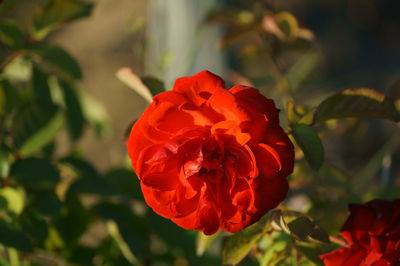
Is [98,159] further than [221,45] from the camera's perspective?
Yes

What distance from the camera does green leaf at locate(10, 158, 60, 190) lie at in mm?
979

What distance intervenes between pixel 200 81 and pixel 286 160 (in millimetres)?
126

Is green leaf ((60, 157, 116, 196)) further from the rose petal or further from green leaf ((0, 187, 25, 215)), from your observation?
the rose petal

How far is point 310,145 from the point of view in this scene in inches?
28.6

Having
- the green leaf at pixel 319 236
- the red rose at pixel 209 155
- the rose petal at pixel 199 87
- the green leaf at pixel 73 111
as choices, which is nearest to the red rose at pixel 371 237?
the green leaf at pixel 319 236

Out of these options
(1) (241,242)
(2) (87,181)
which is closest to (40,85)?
(2) (87,181)

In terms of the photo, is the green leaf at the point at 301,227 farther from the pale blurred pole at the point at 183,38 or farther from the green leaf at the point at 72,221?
the pale blurred pole at the point at 183,38

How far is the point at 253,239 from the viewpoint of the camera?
2.61 feet

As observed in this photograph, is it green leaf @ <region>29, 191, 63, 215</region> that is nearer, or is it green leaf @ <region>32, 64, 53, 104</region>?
green leaf @ <region>29, 191, 63, 215</region>

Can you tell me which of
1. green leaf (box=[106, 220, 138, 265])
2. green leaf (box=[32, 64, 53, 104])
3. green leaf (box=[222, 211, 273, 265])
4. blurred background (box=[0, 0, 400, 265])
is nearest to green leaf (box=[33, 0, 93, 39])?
blurred background (box=[0, 0, 400, 265])

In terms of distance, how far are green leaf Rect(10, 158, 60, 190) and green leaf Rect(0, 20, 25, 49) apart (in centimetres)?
18

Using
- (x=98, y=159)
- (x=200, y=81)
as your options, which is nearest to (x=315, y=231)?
(x=200, y=81)

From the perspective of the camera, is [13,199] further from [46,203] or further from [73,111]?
[73,111]

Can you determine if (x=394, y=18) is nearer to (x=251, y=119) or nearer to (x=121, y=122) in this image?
(x=121, y=122)
